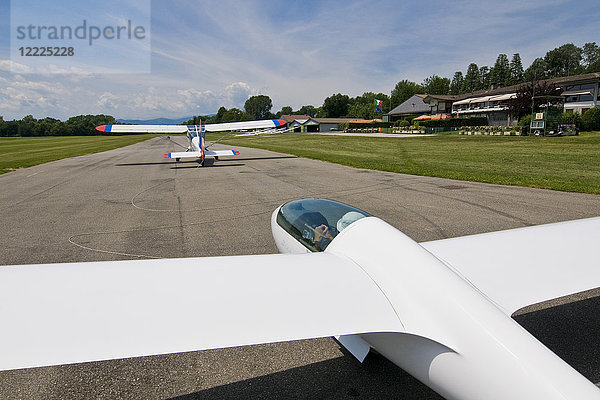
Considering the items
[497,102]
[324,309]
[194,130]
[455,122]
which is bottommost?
[324,309]

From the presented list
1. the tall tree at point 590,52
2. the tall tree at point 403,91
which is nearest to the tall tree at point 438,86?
the tall tree at point 403,91

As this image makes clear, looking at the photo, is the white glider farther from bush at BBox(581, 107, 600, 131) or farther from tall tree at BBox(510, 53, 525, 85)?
tall tree at BBox(510, 53, 525, 85)

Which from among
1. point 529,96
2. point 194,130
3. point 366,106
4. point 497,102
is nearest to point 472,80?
point 366,106

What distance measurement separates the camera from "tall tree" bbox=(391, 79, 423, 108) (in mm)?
128875

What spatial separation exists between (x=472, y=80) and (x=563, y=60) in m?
30.7

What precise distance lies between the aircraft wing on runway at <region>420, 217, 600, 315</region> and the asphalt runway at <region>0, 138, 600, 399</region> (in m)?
1.13

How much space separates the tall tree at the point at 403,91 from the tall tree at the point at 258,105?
73754 mm

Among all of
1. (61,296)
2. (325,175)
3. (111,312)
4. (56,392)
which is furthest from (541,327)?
(325,175)

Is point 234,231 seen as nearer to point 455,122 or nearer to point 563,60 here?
point 455,122

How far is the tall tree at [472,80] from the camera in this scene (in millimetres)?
133500

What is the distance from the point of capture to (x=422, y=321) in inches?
95.9

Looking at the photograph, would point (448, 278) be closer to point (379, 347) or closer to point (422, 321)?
point (422, 321)

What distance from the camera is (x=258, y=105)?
192875 millimetres

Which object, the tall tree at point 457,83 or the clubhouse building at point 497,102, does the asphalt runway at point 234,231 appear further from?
the tall tree at point 457,83
